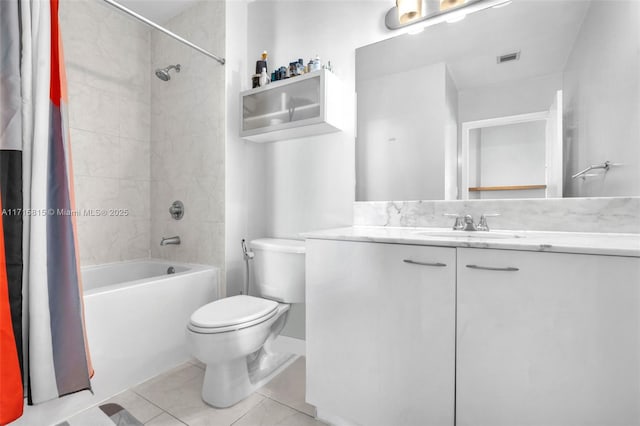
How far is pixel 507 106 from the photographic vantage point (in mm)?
1393

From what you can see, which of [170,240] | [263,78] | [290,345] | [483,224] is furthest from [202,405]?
[263,78]

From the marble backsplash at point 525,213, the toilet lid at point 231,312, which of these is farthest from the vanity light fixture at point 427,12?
the toilet lid at point 231,312

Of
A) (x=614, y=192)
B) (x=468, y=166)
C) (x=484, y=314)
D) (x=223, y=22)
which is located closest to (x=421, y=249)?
(x=484, y=314)

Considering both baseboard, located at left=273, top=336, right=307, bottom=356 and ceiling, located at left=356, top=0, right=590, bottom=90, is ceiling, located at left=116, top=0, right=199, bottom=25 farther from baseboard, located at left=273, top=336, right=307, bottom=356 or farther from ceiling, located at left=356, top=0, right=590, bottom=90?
baseboard, located at left=273, top=336, right=307, bottom=356

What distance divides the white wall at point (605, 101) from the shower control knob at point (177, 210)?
220cm

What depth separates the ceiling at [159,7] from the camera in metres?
2.07

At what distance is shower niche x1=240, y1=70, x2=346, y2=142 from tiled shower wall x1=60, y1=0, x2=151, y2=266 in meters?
0.97

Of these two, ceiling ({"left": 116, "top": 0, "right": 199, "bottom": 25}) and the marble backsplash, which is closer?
the marble backsplash

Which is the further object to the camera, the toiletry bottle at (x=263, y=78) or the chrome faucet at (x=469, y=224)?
the toiletry bottle at (x=263, y=78)

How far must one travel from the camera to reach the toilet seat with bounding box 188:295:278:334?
4.32 ft

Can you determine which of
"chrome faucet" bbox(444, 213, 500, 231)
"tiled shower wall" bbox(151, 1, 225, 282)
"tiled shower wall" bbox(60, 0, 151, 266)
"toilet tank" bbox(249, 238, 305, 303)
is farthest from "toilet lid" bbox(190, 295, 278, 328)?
"tiled shower wall" bbox(60, 0, 151, 266)

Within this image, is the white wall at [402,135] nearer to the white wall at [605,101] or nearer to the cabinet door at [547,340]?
the white wall at [605,101]

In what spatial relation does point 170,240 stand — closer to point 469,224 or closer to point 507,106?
point 469,224

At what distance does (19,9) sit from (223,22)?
1170mm
